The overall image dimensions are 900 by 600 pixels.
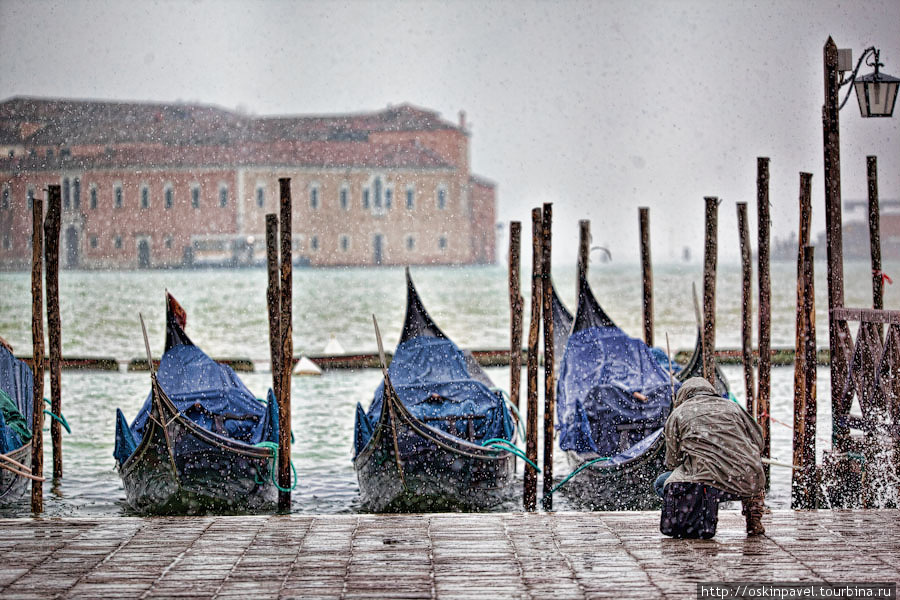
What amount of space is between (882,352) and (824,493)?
2.18 ft

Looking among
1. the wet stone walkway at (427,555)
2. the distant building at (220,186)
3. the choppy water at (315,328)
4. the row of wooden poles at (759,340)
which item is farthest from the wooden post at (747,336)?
the distant building at (220,186)

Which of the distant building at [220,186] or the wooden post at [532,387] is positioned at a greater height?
the distant building at [220,186]

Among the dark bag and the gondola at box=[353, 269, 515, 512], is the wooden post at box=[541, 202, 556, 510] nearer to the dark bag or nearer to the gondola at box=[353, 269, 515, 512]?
the gondola at box=[353, 269, 515, 512]

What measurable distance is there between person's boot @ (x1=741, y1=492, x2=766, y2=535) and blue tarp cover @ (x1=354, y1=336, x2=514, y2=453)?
2.19 m

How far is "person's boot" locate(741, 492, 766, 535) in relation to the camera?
3.20 meters

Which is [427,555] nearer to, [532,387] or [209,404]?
[532,387]

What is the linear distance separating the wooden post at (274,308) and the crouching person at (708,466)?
2100 millimetres

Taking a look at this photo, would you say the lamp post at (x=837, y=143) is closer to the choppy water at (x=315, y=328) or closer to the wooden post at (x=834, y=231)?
the wooden post at (x=834, y=231)

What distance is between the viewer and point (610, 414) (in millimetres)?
5410

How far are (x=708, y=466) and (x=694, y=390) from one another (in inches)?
9.6

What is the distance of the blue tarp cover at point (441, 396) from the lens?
532 cm

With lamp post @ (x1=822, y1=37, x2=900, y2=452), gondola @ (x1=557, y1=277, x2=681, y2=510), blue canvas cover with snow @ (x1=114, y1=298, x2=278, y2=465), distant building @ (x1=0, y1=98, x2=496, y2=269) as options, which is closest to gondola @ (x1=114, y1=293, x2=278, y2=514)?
blue canvas cover with snow @ (x1=114, y1=298, x2=278, y2=465)

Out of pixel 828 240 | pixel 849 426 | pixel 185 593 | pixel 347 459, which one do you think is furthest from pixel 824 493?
pixel 347 459

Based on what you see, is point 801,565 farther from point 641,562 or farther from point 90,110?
point 90,110
